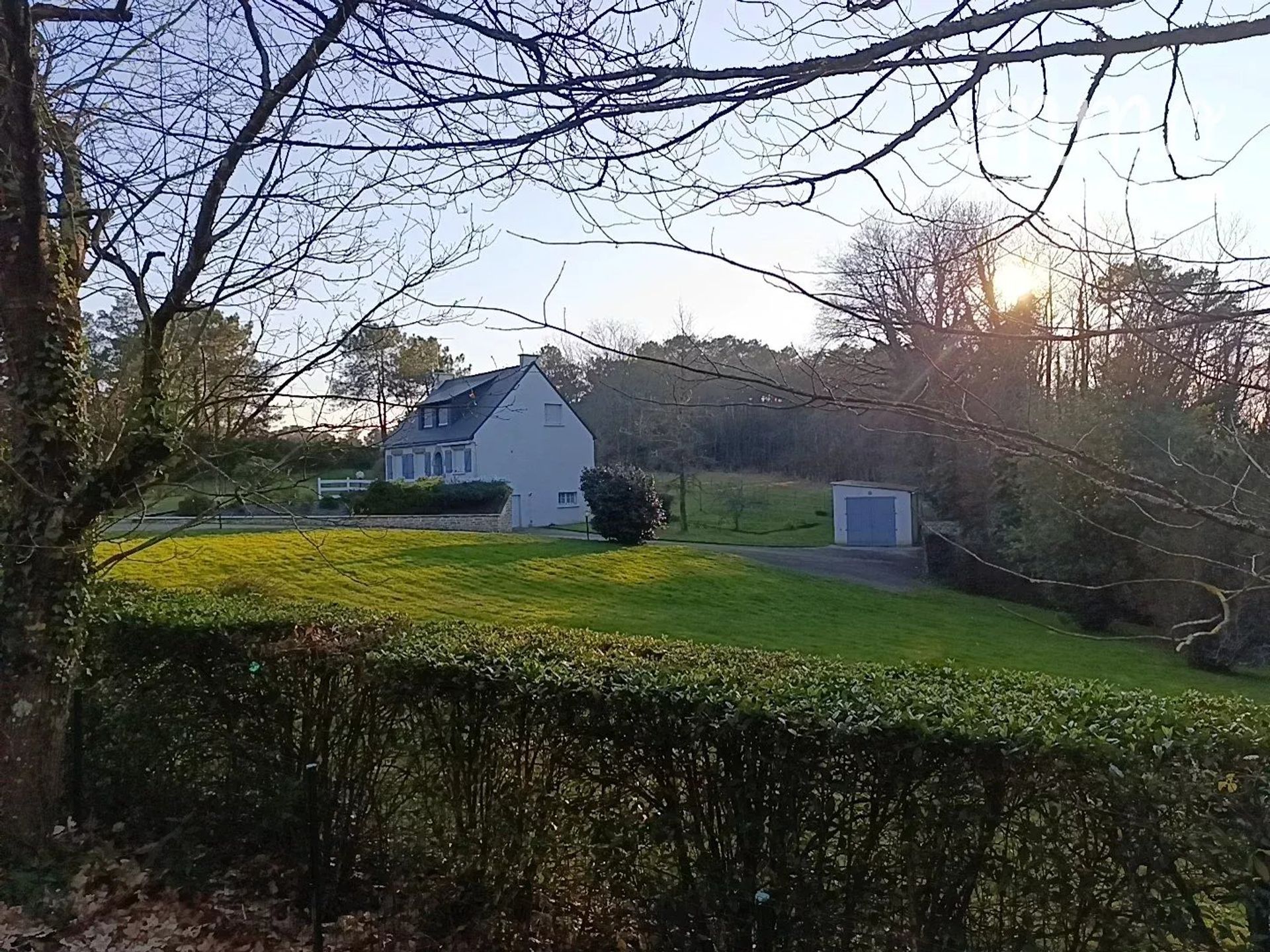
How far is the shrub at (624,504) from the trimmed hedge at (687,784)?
19.6 m

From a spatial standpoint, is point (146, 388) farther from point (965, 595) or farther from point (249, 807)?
point (965, 595)

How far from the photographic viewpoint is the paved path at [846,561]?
22.4 metres

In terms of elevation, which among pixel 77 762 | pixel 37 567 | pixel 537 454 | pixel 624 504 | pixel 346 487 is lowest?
pixel 77 762

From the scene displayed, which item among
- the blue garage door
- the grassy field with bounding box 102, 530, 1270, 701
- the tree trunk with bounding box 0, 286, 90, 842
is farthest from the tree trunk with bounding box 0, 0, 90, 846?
the blue garage door

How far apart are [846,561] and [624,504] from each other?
21.9 ft

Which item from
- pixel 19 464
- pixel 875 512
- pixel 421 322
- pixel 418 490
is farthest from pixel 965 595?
pixel 19 464

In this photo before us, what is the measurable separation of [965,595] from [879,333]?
808 inches

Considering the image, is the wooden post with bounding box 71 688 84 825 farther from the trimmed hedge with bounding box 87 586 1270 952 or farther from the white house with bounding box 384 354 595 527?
the white house with bounding box 384 354 595 527

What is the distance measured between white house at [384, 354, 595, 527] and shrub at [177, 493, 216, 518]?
25.6 m

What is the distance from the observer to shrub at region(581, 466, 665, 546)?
24203 mm

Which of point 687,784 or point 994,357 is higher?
point 994,357

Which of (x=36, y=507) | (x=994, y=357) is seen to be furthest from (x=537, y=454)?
(x=994, y=357)

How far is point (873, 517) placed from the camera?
2878 cm

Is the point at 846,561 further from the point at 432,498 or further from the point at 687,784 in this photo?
the point at 687,784
